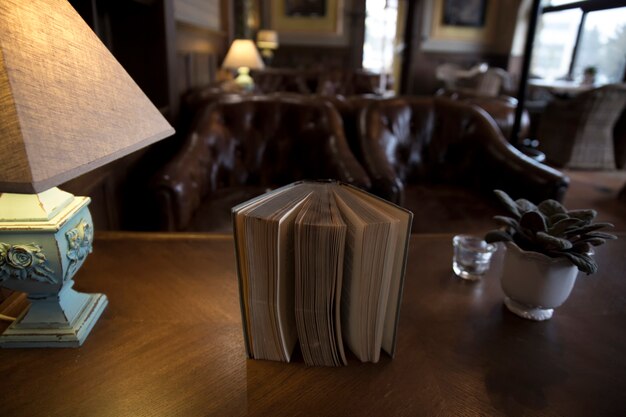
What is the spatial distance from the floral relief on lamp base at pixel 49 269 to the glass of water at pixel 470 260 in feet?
2.46

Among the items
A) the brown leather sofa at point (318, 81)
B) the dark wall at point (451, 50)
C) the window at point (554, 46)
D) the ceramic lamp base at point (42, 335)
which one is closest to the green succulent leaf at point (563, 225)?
the ceramic lamp base at point (42, 335)

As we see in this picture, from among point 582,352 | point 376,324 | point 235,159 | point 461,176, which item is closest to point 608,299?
point 582,352

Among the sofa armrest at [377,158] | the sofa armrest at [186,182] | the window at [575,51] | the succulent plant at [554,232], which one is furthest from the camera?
the window at [575,51]

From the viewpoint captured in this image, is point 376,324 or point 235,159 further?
point 235,159

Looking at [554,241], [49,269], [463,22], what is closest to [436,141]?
[554,241]

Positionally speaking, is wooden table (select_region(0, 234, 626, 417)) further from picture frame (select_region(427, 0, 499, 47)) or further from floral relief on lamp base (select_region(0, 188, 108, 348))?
picture frame (select_region(427, 0, 499, 47))

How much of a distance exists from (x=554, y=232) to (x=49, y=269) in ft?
2.77

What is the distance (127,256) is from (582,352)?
936mm

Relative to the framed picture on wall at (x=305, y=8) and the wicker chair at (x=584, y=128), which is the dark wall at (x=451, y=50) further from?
the wicker chair at (x=584, y=128)

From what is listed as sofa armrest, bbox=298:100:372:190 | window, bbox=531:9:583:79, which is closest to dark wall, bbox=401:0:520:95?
window, bbox=531:9:583:79

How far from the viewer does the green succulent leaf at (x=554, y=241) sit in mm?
675

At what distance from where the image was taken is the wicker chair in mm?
4062

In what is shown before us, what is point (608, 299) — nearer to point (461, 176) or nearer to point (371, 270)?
point (371, 270)

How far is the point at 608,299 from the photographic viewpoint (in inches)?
33.7
